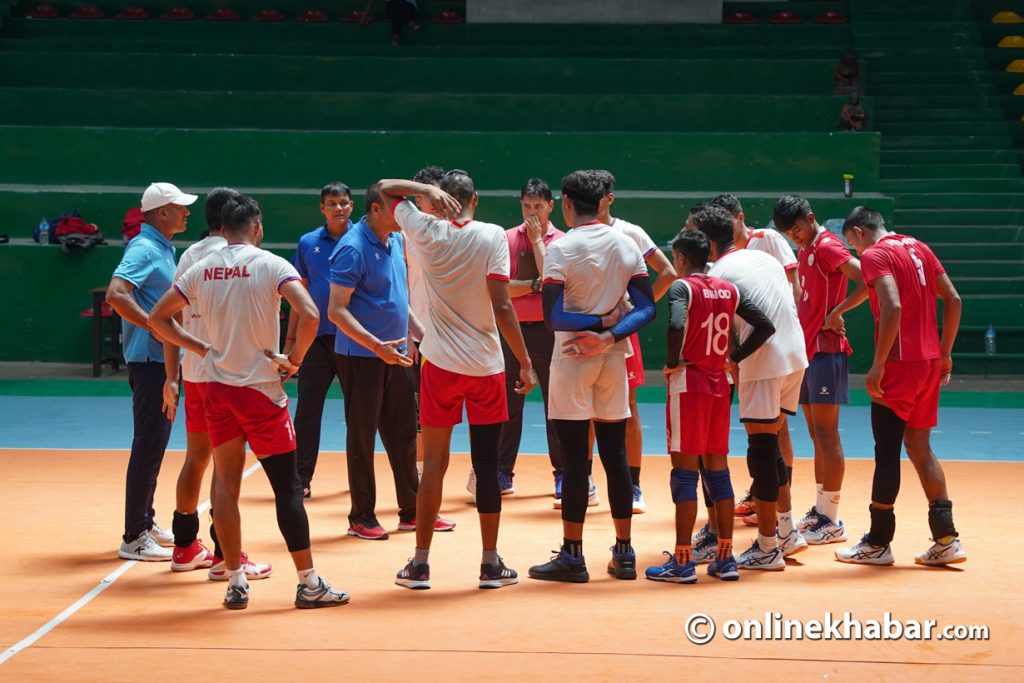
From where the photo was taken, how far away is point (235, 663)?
15.0ft

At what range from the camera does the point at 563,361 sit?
5781mm

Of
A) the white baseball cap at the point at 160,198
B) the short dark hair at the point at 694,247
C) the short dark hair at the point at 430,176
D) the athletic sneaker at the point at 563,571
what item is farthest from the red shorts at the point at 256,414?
the short dark hair at the point at 694,247

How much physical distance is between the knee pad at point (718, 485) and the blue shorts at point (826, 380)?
1007 mm

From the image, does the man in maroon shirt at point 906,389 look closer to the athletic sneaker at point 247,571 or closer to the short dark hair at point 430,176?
the short dark hair at point 430,176

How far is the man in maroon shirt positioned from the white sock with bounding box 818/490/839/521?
470 mm

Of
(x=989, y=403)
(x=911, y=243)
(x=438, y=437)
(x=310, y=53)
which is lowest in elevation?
(x=989, y=403)

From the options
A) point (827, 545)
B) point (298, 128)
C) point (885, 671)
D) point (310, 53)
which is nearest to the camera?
point (885, 671)

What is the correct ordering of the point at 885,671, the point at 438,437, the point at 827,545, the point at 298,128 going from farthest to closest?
→ the point at 298,128 < the point at 827,545 < the point at 438,437 < the point at 885,671

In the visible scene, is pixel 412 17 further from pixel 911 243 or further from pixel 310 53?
pixel 911 243

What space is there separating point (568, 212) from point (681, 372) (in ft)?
3.22

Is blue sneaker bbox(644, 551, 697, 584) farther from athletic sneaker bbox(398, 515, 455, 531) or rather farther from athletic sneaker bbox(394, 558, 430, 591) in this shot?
athletic sneaker bbox(398, 515, 455, 531)

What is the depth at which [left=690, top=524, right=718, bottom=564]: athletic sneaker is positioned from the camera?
20.4 ft

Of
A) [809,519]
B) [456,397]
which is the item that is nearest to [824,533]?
[809,519]

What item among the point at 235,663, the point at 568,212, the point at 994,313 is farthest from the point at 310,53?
the point at 235,663
